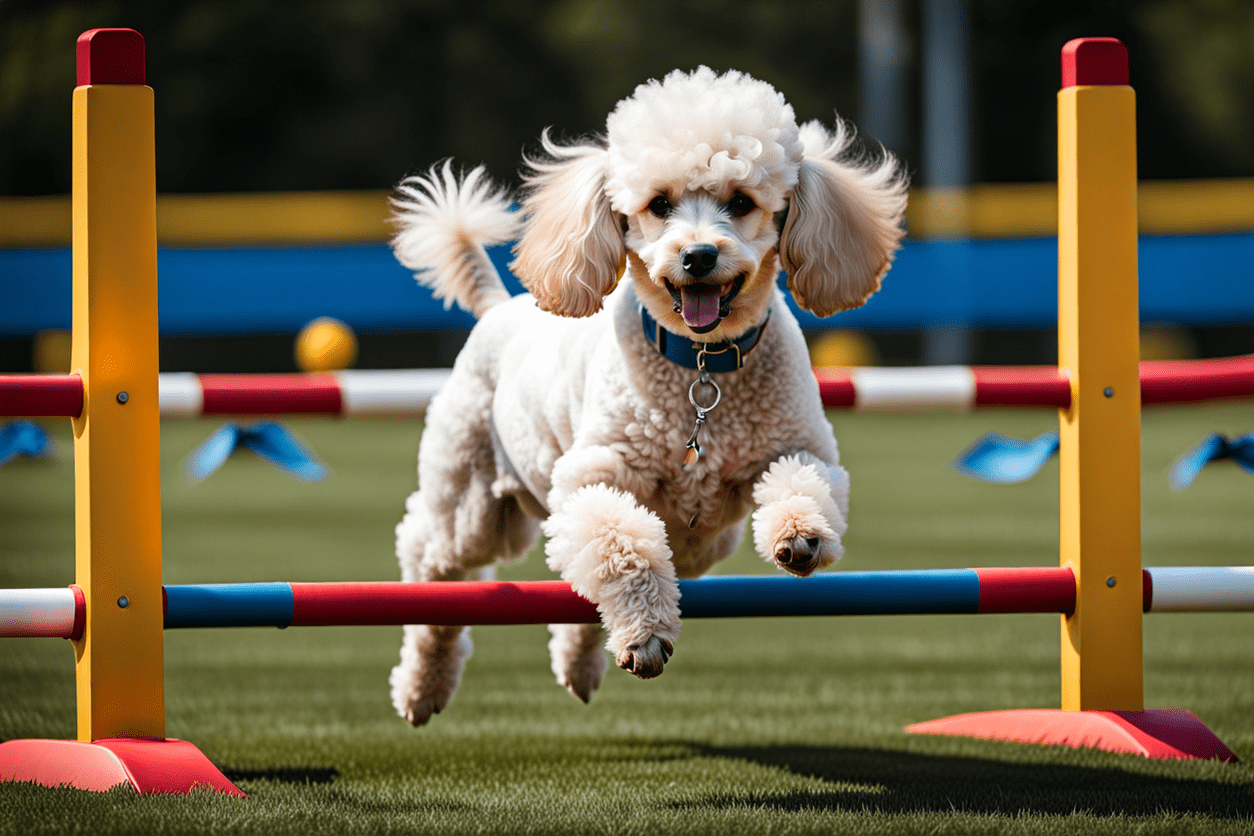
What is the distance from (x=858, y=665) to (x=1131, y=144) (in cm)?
215

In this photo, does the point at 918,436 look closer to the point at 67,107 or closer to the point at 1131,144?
the point at 1131,144

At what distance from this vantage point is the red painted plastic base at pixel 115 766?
321cm

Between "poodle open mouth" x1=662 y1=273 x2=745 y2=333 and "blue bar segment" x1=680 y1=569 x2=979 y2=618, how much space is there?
0.48 m

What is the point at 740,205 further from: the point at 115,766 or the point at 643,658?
the point at 115,766

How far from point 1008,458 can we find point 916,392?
27cm

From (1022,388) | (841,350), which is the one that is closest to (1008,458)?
(1022,388)

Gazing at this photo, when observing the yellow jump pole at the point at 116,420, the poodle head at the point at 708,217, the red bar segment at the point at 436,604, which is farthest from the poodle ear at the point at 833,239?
the yellow jump pole at the point at 116,420

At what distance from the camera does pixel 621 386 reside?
11.3ft

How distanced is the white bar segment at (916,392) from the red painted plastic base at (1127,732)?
75 cm

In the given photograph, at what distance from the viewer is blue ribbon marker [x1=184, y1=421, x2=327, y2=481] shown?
3914 millimetres

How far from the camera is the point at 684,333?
3.38m

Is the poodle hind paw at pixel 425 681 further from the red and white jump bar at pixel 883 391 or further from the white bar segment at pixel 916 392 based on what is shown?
the white bar segment at pixel 916 392

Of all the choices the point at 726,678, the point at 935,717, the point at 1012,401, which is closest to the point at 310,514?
the point at 726,678

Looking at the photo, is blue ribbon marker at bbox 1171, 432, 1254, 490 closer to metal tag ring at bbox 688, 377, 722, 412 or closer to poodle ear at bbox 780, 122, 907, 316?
poodle ear at bbox 780, 122, 907, 316
